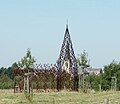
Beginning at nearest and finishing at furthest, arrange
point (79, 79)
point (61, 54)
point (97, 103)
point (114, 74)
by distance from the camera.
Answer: point (97, 103) → point (79, 79) → point (61, 54) → point (114, 74)

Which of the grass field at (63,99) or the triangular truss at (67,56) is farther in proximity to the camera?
the triangular truss at (67,56)

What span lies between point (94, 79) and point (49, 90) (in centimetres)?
885

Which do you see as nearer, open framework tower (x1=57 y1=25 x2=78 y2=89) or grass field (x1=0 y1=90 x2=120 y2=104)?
grass field (x1=0 y1=90 x2=120 y2=104)

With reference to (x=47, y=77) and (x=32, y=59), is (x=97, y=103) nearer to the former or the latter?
(x=47, y=77)

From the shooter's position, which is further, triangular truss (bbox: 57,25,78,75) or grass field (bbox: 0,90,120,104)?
triangular truss (bbox: 57,25,78,75)

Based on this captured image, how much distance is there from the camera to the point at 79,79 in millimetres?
32344

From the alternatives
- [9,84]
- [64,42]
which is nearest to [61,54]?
[64,42]

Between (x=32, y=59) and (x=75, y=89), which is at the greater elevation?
(x=32, y=59)

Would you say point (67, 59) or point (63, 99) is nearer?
point (63, 99)

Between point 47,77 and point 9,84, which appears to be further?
point 9,84

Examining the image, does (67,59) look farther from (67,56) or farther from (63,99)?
(63,99)

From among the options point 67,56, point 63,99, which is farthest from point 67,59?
point 63,99

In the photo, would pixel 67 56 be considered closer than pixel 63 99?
No

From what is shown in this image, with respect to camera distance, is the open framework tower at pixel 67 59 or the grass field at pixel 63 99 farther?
the open framework tower at pixel 67 59
